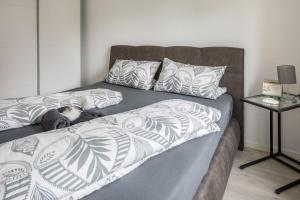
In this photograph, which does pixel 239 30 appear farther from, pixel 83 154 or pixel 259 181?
pixel 83 154

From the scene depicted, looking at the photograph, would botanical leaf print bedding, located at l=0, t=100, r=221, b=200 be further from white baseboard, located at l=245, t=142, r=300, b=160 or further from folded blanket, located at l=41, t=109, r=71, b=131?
white baseboard, located at l=245, t=142, r=300, b=160

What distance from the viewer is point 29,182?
0.78 metres

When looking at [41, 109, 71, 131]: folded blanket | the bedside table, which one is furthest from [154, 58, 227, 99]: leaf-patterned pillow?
[41, 109, 71, 131]: folded blanket

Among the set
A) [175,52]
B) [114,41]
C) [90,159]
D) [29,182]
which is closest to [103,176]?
[90,159]

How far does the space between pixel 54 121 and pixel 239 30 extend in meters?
1.92

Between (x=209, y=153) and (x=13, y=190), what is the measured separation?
1027 millimetres

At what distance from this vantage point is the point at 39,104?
162cm

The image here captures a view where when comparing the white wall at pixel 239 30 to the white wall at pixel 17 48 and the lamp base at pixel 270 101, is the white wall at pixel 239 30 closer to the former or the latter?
the lamp base at pixel 270 101

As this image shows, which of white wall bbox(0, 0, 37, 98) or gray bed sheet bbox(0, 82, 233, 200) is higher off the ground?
white wall bbox(0, 0, 37, 98)

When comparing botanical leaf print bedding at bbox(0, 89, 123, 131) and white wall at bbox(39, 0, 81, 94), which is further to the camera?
white wall at bbox(39, 0, 81, 94)

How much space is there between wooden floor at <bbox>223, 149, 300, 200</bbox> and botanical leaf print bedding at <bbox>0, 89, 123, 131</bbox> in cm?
113

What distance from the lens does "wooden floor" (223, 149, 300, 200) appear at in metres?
1.85

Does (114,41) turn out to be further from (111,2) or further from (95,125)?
(95,125)

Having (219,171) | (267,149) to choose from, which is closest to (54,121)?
(219,171)
